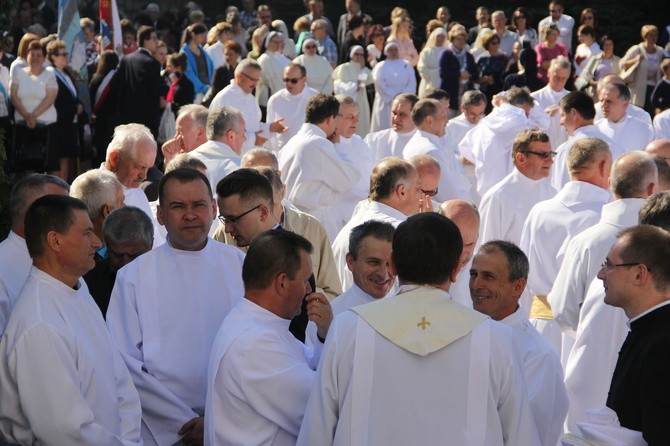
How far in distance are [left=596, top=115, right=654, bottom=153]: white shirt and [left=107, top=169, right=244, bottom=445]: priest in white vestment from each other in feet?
25.1

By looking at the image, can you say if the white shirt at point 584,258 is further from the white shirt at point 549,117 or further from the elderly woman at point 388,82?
the elderly woman at point 388,82

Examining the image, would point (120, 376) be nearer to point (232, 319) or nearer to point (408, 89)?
point (232, 319)

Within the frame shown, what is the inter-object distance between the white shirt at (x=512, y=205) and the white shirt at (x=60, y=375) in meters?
4.78

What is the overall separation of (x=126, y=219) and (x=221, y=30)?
13.3 meters

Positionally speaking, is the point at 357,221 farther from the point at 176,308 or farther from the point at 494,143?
the point at 494,143

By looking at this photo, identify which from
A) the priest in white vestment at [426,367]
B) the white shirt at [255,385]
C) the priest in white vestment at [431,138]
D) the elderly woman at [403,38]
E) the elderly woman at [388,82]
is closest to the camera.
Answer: the priest in white vestment at [426,367]

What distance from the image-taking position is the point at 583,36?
2216 cm

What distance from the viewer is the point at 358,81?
2027cm

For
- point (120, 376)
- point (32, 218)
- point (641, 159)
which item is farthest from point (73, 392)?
point (641, 159)

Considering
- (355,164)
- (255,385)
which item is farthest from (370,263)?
(355,164)

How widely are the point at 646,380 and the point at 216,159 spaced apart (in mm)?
5519

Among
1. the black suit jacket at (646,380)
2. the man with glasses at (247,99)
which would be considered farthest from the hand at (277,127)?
Answer: the black suit jacket at (646,380)

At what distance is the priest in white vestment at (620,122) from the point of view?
496 inches

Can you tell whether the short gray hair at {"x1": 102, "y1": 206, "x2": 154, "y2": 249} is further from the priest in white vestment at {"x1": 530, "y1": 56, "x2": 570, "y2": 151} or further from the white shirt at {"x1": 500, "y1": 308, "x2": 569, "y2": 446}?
the priest in white vestment at {"x1": 530, "y1": 56, "x2": 570, "y2": 151}
